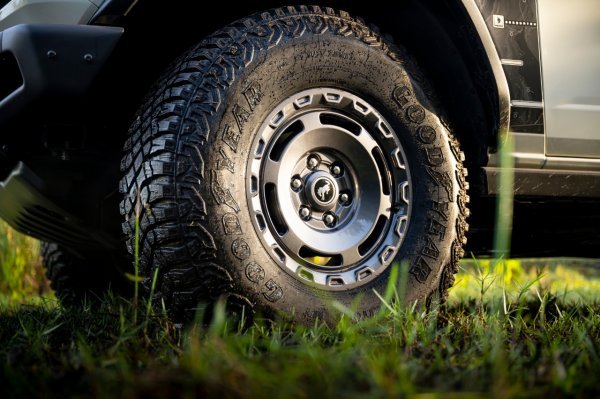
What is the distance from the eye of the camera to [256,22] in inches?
90.0

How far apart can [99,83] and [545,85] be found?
5.39ft

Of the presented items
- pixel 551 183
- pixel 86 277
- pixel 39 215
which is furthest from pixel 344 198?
pixel 86 277

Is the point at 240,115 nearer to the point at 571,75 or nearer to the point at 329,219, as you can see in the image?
the point at 329,219

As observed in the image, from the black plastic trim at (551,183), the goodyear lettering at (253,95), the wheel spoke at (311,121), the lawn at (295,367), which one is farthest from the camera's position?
the black plastic trim at (551,183)

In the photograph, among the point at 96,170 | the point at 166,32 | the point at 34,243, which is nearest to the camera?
the point at 166,32

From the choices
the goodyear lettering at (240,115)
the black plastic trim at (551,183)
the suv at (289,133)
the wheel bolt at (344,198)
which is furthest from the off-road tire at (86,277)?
the black plastic trim at (551,183)

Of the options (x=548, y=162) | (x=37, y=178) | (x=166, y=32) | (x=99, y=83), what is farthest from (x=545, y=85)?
(x=37, y=178)

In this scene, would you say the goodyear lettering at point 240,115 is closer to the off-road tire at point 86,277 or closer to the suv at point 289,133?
the suv at point 289,133

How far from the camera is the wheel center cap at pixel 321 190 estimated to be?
2311 mm

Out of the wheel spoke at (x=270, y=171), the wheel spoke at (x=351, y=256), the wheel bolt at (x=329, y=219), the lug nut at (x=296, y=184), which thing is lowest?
the wheel spoke at (x=351, y=256)

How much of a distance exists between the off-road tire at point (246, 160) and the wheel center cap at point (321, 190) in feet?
0.86

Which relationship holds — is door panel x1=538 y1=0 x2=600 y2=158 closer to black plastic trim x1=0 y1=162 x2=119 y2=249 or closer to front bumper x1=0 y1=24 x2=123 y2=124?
front bumper x1=0 y1=24 x2=123 y2=124

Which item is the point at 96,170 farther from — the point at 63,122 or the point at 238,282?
the point at 238,282

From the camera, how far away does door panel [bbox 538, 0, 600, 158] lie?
106 inches
